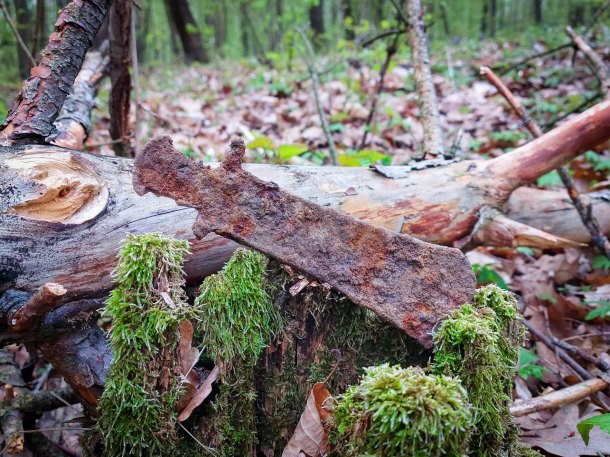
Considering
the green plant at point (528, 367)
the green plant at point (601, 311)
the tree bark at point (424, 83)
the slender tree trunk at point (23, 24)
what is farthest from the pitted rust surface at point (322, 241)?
the slender tree trunk at point (23, 24)

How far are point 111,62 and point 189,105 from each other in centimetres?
367

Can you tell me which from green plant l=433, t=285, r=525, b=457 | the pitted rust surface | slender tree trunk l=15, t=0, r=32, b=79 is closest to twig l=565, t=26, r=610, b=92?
the pitted rust surface

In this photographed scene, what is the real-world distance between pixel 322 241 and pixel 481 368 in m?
0.67

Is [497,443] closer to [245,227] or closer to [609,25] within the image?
[245,227]

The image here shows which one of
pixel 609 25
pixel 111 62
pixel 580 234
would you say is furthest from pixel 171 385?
pixel 609 25

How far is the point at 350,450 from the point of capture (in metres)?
1.23

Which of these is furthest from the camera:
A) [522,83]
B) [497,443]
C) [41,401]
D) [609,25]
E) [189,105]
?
[609,25]

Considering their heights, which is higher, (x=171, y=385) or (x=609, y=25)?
(x=609, y=25)

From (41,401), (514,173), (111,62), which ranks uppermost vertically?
(111,62)

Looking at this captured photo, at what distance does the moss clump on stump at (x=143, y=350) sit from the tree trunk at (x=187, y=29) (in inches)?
441

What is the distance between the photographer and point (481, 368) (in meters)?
1.38

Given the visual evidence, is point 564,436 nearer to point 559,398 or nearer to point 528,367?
point 559,398

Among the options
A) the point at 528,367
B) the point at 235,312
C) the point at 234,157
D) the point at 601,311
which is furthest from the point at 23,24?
the point at 601,311

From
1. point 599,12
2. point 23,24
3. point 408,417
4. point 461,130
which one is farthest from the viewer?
point 23,24
